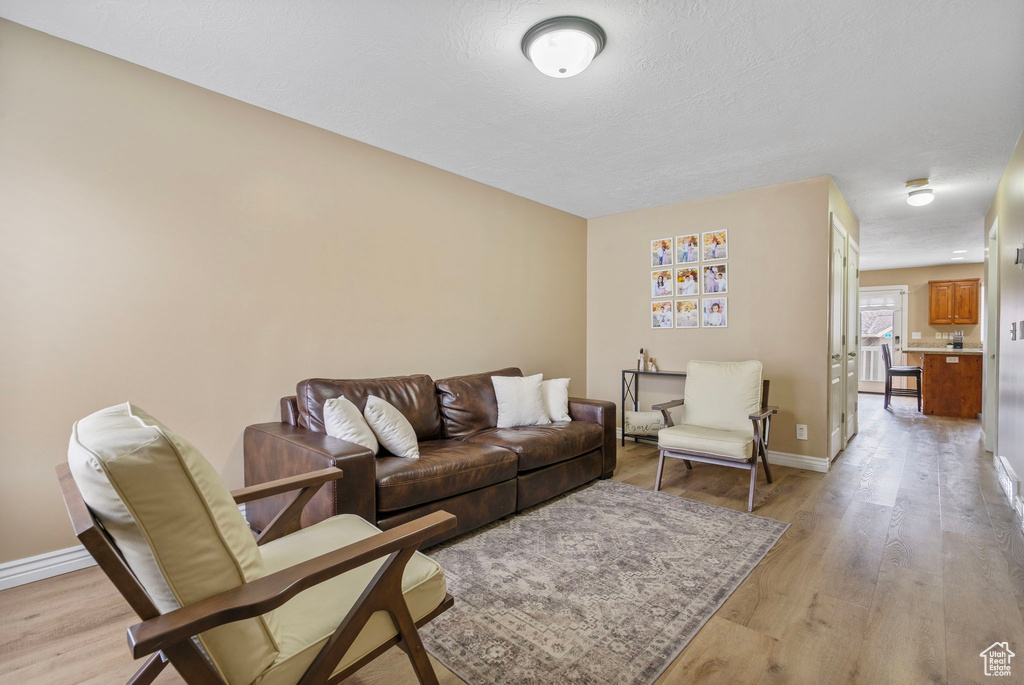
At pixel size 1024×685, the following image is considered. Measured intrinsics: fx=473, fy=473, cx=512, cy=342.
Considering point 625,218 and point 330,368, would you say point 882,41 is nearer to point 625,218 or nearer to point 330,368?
point 625,218

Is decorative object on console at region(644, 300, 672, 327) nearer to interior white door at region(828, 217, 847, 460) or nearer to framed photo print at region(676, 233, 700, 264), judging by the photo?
framed photo print at region(676, 233, 700, 264)

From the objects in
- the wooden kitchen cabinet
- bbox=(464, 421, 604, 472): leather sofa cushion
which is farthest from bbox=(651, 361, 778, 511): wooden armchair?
the wooden kitchen cabinet

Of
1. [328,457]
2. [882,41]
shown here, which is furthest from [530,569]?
[882,41]

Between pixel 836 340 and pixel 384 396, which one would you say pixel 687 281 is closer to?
pixel 836 340

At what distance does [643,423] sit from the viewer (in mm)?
4723

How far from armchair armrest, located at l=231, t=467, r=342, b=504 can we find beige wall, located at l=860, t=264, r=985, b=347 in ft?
35.1

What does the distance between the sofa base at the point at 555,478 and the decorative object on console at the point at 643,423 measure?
125 centimetres

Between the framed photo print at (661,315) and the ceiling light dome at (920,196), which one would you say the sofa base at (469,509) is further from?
the ceiling light dome at (920,196)

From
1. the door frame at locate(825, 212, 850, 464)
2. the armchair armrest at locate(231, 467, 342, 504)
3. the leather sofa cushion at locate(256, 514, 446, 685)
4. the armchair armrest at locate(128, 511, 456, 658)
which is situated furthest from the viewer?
the door frame at locate(825, 212, 850, 464)

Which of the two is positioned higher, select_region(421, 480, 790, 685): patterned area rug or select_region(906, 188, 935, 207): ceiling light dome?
Answer: select_region(906, 188, 935, 207): ceiling light dome

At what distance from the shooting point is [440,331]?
12.6 feet

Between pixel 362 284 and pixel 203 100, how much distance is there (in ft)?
4.39

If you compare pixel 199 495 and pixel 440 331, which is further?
pixel 440 331

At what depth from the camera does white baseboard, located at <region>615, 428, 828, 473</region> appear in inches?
153
